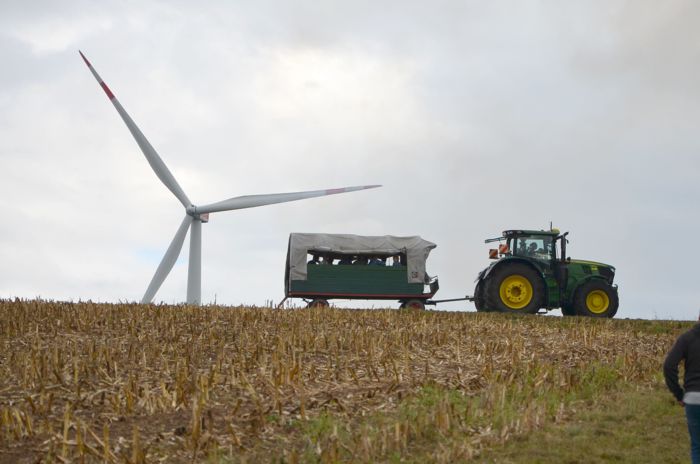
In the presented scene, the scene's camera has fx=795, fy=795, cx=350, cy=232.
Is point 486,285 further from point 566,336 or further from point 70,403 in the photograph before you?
point 70,403

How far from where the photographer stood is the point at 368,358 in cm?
1483

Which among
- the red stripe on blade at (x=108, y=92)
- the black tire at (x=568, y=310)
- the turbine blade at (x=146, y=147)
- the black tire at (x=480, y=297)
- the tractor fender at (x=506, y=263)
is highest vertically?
the red stripe on blade at (x=108, y=92)

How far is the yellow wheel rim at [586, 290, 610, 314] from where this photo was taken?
2825 centimetres

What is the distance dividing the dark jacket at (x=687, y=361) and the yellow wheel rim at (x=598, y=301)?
19915 millimetres

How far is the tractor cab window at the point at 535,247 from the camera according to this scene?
2845cm

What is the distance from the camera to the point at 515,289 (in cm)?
2789

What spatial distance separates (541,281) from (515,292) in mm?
985

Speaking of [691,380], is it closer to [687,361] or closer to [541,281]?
[687,361]

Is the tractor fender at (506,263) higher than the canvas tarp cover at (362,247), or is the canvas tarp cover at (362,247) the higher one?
the canvas tarp cover at (362,247)

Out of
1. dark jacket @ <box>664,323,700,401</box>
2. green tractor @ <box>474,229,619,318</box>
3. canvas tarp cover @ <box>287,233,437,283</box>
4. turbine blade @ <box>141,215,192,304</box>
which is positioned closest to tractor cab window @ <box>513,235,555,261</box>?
green tractor @ <box>474,229,619,318</box>

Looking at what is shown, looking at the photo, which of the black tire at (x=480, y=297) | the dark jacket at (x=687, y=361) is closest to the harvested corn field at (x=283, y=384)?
the dark jacket at (x=687, y=361)

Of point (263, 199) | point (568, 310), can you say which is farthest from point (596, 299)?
point (263, 199)

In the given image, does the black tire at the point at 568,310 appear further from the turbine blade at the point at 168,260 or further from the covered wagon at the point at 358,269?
the turbine blade at the point at 168,260

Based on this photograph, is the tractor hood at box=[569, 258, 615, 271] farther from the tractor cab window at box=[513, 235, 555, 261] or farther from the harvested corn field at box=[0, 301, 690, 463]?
the harvested corn field at box=[0, 301, 690, 463]
